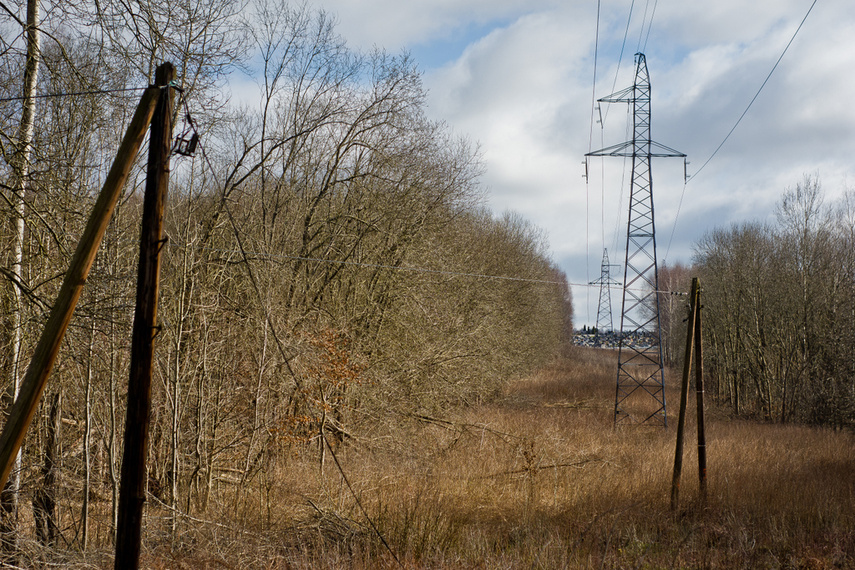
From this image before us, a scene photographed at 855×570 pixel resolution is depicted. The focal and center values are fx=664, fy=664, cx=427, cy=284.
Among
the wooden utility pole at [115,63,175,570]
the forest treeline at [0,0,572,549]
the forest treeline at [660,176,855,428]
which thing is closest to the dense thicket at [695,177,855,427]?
the forest treeline at [660,176,855,428]

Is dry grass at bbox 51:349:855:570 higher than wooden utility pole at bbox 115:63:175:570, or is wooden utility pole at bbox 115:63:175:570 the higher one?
wooden utility pole at bbox 115:63:175:570

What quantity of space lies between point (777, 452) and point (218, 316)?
1369 cm

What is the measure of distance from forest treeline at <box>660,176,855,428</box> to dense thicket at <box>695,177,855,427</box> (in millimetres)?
39

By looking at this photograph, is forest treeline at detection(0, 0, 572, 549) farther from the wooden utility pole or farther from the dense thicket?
the dense thicket

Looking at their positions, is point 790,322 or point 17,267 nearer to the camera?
point 17,267

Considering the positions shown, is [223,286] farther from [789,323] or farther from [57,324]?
[789,323]

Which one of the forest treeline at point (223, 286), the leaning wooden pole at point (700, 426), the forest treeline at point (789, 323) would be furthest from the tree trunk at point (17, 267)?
the forest treeline at point (789, 323)

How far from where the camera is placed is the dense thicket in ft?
76.2

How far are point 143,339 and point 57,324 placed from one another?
59 centimetres

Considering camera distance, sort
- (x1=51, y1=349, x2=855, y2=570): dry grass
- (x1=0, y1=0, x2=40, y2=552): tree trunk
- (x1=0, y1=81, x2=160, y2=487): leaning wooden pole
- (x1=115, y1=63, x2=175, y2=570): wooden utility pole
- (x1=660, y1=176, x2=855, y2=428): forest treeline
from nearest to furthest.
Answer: (x1=0, y1=81, x2=160, y2=487): leaning wooden pole → (x1=115, y1=63, x2=175, y2=570): wooden utility pole → (x1=0, y1=0, x2=40, y2=552): tree trunk → (x1=51, y1=349, x2=855, y2=570): dry grass → (x1=660, y1=176, x2=855, y2=428): forest treeline

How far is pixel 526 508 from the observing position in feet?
33.9

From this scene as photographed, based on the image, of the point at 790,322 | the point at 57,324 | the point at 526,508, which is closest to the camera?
the point at 57,324

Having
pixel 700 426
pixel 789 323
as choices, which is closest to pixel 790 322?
pixel 789 323

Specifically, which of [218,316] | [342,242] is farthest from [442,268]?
[218,316]
